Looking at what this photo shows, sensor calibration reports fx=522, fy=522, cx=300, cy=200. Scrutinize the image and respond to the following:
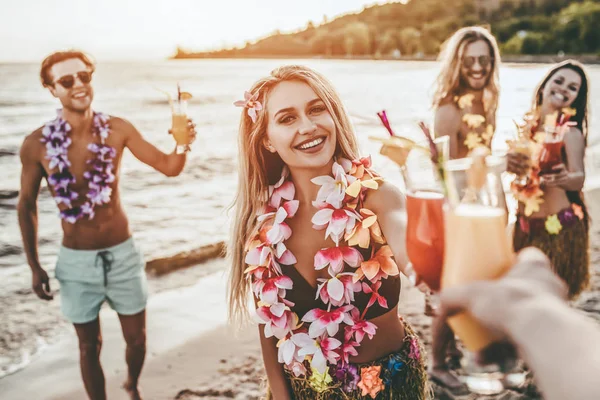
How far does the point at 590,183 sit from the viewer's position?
1023 cm

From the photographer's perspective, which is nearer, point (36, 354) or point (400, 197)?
point (400, 197)

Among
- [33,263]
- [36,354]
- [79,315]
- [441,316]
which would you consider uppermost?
[441,316]

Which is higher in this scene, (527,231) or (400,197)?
(400,197)

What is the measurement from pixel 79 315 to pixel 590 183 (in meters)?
9.92

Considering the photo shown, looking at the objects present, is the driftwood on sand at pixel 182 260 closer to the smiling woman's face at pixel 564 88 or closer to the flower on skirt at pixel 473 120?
the flower on skirt at pixel 473 120

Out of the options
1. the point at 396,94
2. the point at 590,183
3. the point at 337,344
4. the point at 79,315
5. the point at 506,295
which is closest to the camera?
the point at 506,295

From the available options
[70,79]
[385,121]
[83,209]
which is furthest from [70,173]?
[385,121]

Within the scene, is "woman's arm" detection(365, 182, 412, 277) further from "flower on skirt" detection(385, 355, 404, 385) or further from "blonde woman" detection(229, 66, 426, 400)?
"flower on skirt" detection(385, 355, 404, 385)

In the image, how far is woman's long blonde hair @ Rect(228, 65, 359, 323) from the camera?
2277mm

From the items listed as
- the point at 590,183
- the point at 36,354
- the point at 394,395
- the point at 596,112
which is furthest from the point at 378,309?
the point at 596,112

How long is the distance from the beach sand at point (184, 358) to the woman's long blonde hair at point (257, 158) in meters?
0.92

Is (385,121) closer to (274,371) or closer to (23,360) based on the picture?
(274,371)

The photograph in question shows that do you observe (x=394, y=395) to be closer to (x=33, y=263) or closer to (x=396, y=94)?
(x=33, y=263)

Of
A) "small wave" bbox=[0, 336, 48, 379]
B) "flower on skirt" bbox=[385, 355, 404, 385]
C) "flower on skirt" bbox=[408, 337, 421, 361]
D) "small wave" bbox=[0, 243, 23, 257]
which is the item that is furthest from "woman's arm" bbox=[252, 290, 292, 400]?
"small wave" bbox=[0, 243, 23, 257]
